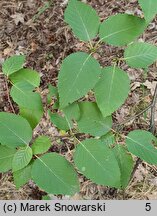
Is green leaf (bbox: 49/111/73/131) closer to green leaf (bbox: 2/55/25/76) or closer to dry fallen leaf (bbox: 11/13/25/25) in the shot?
green leaf (bbox: 2/55/25/76)

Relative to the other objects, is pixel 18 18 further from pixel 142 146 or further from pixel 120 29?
pixel 142 146

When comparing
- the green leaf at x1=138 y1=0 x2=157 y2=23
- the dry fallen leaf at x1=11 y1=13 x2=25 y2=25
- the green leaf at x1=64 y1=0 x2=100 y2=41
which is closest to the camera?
the green leaf at x1=138 y1=0 x2=157 y2=23

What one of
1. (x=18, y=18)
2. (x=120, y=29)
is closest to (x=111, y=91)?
(x=120, y=29)

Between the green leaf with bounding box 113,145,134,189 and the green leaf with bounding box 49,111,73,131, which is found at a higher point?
the green leaf with bounding box 49,111,73,131

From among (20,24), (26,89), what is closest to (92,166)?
(26,89)

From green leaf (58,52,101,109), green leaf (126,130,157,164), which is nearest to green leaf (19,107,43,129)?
green leaf (58,52,101,109)

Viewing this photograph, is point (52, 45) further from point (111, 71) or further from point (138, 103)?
point (111, 71)
